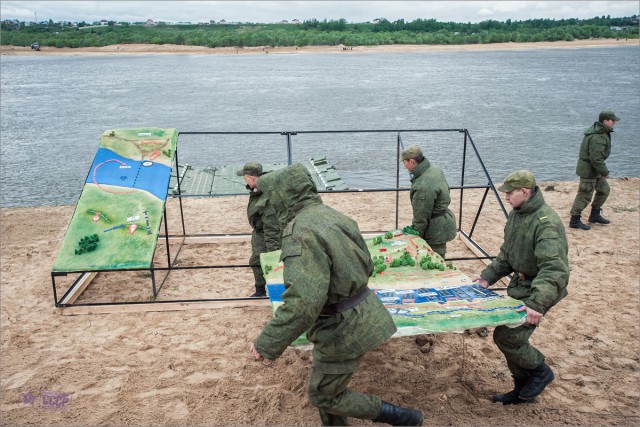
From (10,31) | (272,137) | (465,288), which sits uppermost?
(10,31)

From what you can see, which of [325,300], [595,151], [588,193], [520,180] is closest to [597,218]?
[588,193]

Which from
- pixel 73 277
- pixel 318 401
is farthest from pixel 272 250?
pixel 73 277

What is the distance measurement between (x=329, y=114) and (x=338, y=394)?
2728 cm

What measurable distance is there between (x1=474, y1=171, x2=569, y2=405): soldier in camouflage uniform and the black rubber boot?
4.56ft

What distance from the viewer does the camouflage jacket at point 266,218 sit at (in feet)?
20.8

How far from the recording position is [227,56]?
288 ft

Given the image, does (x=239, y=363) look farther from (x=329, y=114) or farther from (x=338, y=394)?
(x=329, y=114)

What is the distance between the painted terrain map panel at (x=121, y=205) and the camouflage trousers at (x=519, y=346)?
159 inches

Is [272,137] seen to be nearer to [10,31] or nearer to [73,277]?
[73,277]

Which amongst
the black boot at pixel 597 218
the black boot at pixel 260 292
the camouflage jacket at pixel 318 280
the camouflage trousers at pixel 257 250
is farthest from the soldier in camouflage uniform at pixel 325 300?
the black boot at pixel 597 218

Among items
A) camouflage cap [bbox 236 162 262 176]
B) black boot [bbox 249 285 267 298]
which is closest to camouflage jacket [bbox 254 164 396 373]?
camouflage cap [bbox 236 162 262 176]

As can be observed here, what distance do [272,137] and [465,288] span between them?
21.3 m

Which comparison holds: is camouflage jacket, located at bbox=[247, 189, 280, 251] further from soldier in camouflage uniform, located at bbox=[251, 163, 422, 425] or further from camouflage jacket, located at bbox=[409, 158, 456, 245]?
soldier in camouflage uniform, located at bbox=[251, 163, 422, 425]

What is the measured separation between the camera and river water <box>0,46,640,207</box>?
19062 millimetres
